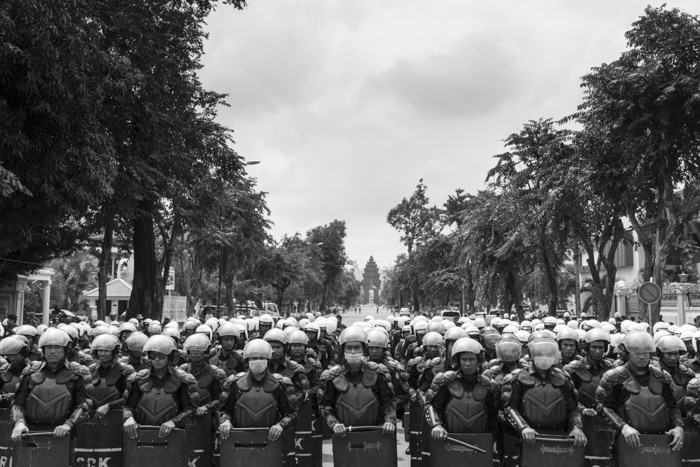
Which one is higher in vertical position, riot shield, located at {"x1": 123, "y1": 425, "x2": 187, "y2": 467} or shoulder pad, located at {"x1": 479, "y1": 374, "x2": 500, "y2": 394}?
shoulder pad, located at {"x1": 479, "y1": 374, "x2": 500, "y2": 394}

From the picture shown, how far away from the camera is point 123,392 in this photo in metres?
7.45

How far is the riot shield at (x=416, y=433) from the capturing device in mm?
7725

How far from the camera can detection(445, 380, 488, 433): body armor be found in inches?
241

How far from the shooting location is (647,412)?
19.7 ft

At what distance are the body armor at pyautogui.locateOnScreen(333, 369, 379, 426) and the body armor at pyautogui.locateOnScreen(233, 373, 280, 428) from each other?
2.03 ft

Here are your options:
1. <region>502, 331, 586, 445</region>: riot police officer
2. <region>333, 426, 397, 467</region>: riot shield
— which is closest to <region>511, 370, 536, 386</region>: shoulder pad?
<region>502, 331, 586, 445</region>: riot police officer

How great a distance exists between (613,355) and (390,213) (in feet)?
179

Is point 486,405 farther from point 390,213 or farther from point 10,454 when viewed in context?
point 390,213

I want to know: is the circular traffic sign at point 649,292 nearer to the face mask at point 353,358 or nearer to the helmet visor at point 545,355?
the helmet visor at point 545,355

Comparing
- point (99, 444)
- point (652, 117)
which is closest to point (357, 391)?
point (99, 444)

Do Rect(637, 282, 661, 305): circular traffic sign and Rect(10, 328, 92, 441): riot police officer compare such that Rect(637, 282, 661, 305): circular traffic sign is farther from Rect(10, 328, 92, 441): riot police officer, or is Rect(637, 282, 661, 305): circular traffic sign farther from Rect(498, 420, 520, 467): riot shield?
Rect(10, 328, 92, 441): riot police officer

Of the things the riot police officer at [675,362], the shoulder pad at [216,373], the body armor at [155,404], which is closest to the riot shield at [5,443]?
the body armor at [155,404]

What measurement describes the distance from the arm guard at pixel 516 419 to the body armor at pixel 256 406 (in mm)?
2201

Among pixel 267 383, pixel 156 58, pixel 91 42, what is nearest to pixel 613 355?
pixel 267 383
